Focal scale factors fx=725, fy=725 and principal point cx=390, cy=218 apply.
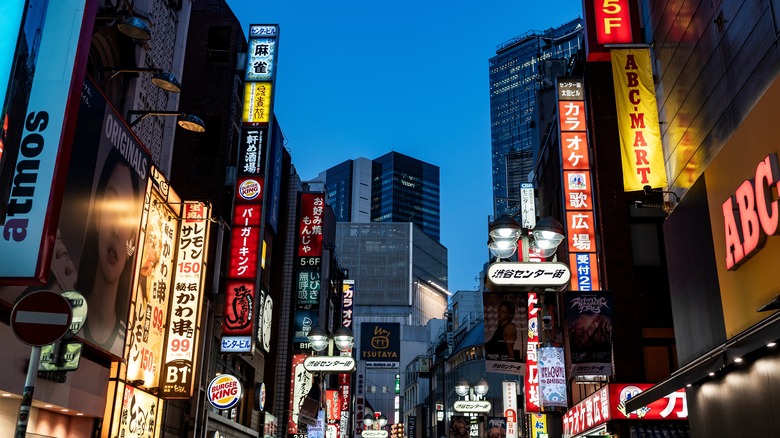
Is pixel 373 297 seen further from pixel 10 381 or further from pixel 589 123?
pixel 10 381

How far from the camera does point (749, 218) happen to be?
33.0 ft

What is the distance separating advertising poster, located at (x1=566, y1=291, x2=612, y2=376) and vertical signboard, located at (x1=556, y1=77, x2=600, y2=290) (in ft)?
12.8

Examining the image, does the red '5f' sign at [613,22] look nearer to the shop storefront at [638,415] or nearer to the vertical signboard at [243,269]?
the shop storefront at [638,415]

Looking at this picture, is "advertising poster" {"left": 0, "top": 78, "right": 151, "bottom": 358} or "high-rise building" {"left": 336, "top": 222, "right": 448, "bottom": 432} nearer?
"advertising poster" {"left": 0, "top": 78, "right": 151, "bottom": 358}

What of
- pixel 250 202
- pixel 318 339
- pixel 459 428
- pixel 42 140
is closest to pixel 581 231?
pixel 318 339

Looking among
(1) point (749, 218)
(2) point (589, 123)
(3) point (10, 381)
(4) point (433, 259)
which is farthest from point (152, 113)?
(4) point (433, 259)

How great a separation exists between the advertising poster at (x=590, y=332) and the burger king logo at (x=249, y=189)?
40.8ft

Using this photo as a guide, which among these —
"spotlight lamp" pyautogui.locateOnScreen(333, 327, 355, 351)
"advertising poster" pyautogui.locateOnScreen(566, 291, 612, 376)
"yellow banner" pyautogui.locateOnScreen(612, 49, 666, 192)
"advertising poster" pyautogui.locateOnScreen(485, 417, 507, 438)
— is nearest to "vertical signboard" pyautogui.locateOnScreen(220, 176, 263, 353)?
"spotlight lamp" pyautogui.locateOnScreen(333, 327, 355, 351)

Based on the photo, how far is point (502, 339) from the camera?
2559cm

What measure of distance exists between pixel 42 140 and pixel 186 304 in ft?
34.0

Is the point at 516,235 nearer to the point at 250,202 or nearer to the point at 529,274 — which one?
the point at 529,274

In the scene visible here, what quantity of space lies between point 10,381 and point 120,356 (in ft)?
14.2

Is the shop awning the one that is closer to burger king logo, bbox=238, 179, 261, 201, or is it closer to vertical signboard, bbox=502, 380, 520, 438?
burger king logo, bbox=238, 179, 261, 201

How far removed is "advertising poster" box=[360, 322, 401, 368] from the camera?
108 m
